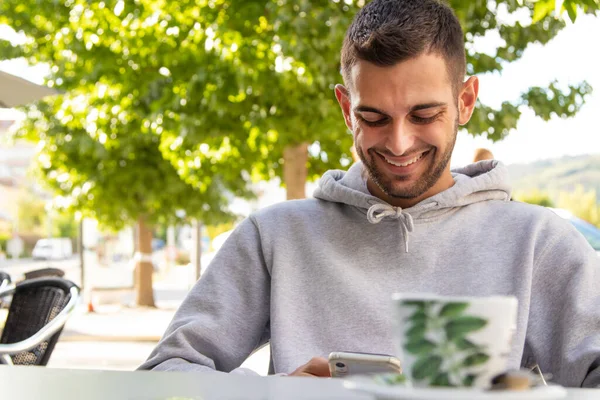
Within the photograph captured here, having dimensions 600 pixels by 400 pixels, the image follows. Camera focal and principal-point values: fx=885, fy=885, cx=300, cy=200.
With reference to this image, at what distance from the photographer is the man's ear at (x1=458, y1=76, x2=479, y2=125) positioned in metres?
1.76

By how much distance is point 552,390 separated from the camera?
0.68 meters

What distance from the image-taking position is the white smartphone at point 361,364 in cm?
128

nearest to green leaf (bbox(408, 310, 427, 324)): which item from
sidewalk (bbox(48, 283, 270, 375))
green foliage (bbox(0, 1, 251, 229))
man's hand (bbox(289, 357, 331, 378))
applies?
man's hand (bbox(289, 357, 331, 378))

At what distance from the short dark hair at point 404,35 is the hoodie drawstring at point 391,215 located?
0.27 m

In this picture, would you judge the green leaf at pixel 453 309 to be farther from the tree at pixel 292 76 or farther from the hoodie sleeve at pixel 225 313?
the tree at pixel 292 76

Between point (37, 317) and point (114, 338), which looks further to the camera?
point (114, 338)

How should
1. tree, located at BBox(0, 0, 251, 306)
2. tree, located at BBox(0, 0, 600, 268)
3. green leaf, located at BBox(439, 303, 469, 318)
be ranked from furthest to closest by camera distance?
tree, located at BBox(0, 0, 251, 306)
tree, located at BBox(0, 0, 600, 268)
green leaf, located at BBox(439, 303, 469, 318)

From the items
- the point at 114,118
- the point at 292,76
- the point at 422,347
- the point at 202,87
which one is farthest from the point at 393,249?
the point at 114,118

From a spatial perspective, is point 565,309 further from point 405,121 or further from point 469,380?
point 469,380

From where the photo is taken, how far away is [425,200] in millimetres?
1835

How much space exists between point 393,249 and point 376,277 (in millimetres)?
70

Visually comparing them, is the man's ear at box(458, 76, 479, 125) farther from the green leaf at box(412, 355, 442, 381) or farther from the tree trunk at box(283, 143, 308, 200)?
the tree trunk at box(283, 143, 308, 200)

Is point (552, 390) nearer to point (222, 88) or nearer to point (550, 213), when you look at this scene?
point (550, 213)

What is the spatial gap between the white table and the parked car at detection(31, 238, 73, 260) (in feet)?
88.0
